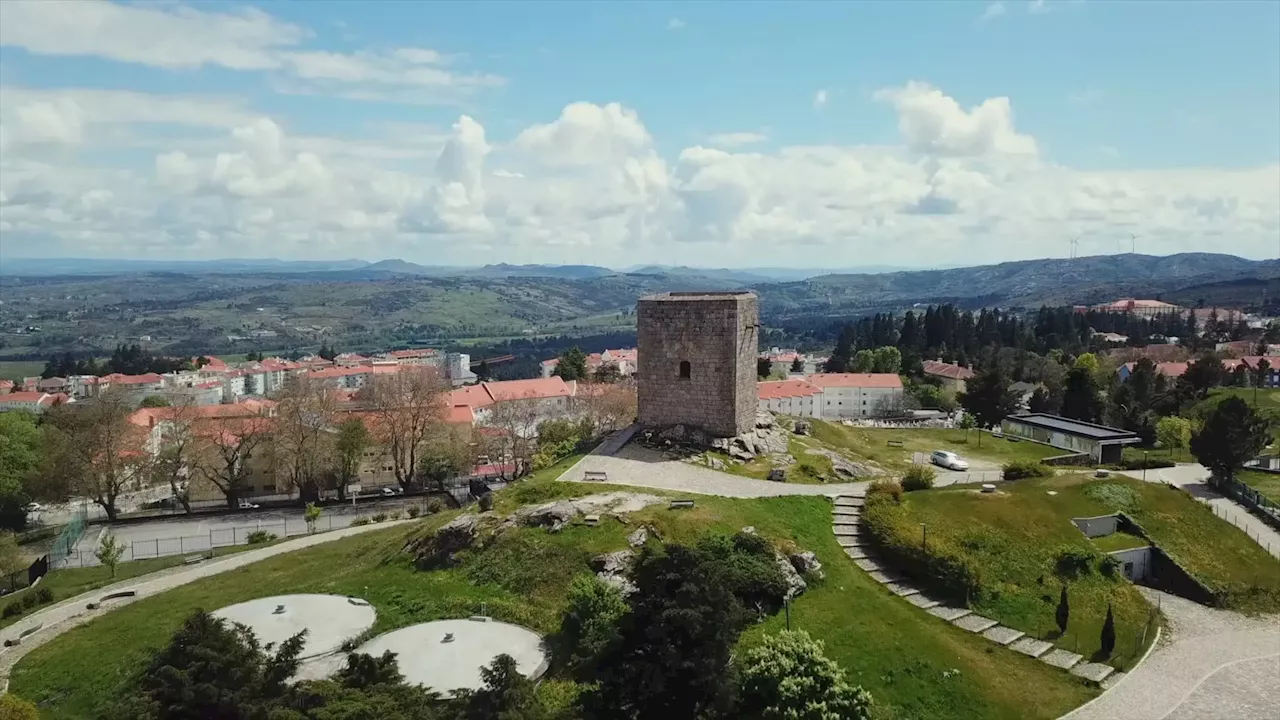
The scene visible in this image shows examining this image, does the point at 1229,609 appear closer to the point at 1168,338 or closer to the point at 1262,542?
the point at 1262,542

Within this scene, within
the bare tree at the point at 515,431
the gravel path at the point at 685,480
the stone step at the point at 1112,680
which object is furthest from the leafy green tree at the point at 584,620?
the bare tree at the point at 515,431

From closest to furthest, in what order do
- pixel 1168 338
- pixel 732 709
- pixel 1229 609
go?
pixel 732 709 → pixel 1229 609 → pixel 1168 338

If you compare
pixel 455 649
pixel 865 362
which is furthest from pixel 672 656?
pixel 865 362

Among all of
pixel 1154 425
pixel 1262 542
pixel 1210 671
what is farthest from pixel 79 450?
pixel 1154 425

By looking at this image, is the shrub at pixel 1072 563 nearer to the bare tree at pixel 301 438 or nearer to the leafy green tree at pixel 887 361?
the bare tree at pixel 301 438

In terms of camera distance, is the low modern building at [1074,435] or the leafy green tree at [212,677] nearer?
the leafy green tree at [212,677]

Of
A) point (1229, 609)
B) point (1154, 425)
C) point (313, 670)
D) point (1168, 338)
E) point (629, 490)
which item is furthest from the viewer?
point (1168, 338)
